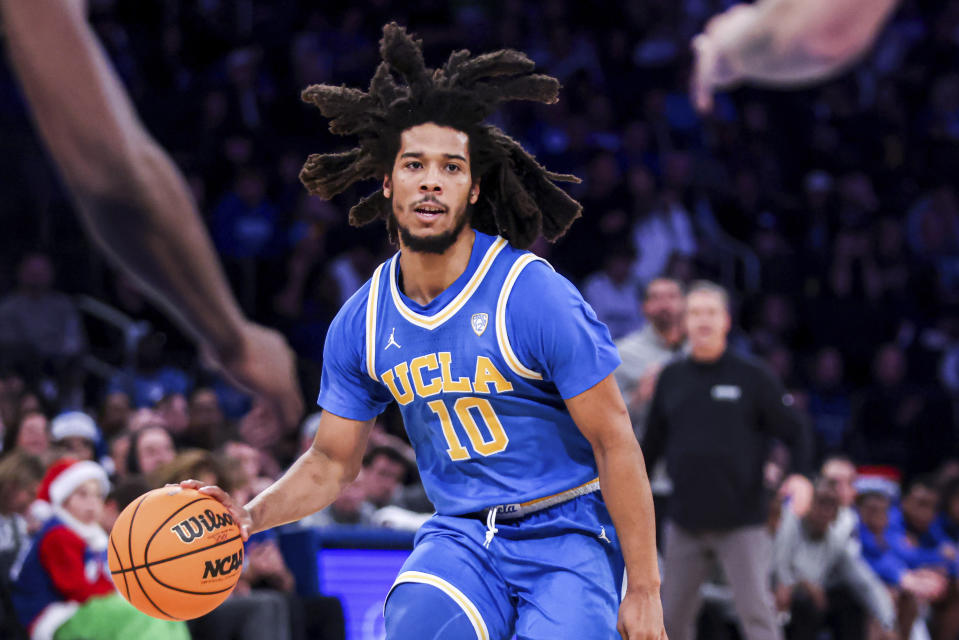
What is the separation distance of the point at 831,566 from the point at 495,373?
621cm

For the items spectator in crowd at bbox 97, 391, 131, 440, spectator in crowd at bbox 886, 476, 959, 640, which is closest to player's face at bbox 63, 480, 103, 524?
spectator in crowd at bbox 97, 391, 131, 440

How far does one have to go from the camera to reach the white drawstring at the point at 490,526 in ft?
11.0

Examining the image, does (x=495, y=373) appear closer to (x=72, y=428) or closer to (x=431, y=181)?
(x=431, y=181)

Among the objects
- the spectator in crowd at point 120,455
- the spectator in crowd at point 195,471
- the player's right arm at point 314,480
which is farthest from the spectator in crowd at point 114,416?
the player's right arm at point 314,480

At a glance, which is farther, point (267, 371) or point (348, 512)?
point (267, 371)

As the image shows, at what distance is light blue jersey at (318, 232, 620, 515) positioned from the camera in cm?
330

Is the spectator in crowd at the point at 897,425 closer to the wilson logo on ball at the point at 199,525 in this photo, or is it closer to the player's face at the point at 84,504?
the player's face at the point at 84,504

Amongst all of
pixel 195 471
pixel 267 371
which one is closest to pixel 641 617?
pixel 195 471

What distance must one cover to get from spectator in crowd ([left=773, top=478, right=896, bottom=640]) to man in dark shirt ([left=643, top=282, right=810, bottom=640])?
197cm

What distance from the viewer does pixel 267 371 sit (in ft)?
31.6

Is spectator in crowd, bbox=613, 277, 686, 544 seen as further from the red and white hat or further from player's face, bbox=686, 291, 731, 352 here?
the red and white hat

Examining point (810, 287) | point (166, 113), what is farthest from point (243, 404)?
point (810, 287)

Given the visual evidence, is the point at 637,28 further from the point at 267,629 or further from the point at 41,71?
the point at 267,629

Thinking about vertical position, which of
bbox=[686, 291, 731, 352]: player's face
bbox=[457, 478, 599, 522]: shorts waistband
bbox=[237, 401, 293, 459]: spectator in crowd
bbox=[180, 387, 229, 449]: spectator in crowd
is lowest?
bbox=[237, 401, 293, 459]: spectator in crowd
